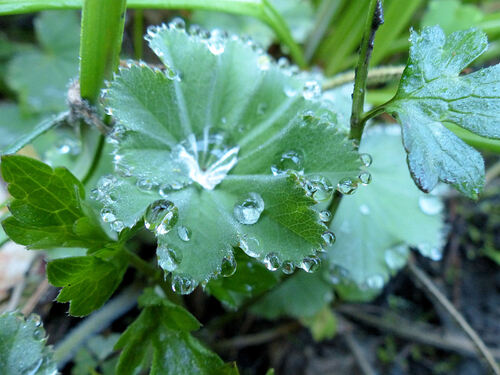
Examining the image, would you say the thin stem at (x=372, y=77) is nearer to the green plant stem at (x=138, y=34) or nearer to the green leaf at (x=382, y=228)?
the green leaf at (x=382, y=228)

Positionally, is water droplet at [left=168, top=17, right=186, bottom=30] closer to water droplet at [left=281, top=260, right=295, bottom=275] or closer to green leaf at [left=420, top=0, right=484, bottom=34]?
water droplet at [left=281, top=260, right=295, bottom=275]

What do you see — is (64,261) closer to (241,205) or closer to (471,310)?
(241,205)

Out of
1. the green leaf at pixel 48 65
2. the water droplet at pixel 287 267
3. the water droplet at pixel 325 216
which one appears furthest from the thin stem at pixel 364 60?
the green leaf at pixel 48 65

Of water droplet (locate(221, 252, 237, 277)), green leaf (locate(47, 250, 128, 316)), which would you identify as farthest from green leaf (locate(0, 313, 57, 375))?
water droplet (locate(221, 252, 237, 277))

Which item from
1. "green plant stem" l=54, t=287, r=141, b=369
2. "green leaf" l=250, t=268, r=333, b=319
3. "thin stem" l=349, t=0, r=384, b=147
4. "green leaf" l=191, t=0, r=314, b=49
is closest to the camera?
"thin stem" l=349, t=0, r=384, b=147

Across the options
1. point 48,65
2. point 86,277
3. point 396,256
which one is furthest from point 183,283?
point 48,65

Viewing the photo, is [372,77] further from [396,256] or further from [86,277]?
[86,277]

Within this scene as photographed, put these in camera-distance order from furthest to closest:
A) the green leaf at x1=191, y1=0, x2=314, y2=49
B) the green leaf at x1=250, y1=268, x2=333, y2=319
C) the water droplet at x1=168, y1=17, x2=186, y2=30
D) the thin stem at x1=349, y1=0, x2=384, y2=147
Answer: the green leaf at x1=191, y1=0, x2=314, y2=49 → the green leaf at x1=250, y1=268, x2=333, y2=319 → the water droplet at x1=168, y1=17, x2=186, y2=30 → the thin stem at x1=349, y1=0, x2=384, y2=147
